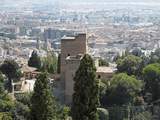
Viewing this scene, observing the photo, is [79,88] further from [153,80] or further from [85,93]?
[153,80]

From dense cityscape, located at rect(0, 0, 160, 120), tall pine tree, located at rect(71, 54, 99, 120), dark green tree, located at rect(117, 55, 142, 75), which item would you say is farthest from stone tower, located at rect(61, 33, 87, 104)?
tall pine tree, located at rect(71, 54, 99, 120)

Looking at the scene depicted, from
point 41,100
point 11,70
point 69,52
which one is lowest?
point 11,70

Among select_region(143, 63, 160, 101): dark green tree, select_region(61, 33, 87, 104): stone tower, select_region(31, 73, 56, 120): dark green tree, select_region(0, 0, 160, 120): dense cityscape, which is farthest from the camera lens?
select_region(61, 33, 87, 104): stone tower

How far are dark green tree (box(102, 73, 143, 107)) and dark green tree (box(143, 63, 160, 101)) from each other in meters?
0.46

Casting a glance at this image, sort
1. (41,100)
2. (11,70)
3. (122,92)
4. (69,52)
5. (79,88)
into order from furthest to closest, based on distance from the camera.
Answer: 1. (11,70)
2. (69,52)
3. (122,92)
4. (41,100)
5. (79,88)

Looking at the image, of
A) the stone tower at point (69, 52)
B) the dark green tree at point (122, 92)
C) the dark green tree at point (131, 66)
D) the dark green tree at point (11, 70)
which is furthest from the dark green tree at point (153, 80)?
the dark green tree at point (11, 70)

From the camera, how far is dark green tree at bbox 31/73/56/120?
53.8 feet

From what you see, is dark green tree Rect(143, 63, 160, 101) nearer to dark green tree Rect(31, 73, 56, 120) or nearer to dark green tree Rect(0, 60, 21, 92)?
dark green tree Rect(0, 60, 21, 92)

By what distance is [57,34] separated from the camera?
104750mm

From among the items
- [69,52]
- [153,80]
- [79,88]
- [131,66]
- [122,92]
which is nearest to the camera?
[79,88]

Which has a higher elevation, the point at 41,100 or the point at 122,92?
the point at 41,100

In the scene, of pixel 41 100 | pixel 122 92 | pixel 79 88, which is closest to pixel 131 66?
pixel 122 92

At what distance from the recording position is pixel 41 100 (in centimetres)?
1645

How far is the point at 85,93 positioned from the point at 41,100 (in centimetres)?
122
